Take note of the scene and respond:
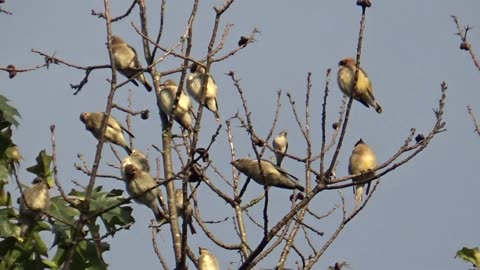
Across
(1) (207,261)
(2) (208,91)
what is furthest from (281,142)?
(1) (207,261)

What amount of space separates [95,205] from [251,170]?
1.79m

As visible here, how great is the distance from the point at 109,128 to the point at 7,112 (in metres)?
2.53

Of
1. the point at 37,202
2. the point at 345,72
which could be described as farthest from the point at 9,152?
the point at 345,72

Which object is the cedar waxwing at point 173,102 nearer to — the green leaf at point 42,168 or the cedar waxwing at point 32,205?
the green leaf at point 42,168

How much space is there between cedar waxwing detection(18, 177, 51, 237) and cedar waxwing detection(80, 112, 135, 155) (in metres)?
2.27

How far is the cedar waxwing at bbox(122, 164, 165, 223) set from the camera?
22.4ft

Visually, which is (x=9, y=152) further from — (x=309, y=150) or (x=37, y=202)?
(x=309, y=150)

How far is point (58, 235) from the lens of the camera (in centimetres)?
520

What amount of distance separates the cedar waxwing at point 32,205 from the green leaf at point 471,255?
2386 mm

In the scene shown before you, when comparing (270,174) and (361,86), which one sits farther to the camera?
(361,86)

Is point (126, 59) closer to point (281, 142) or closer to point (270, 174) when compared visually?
point (281, 142)

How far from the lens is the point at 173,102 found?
731cm

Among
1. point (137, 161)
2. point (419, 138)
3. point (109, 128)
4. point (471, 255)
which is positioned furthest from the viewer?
point (109, 128)

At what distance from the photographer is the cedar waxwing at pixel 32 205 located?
5355mm
